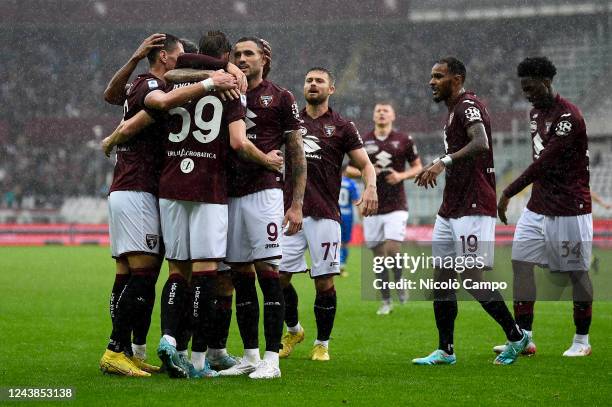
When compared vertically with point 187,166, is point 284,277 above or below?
below

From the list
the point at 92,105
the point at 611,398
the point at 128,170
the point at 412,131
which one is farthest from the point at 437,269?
the point at 92,105

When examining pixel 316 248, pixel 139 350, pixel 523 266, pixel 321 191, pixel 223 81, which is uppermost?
pixel 223 81

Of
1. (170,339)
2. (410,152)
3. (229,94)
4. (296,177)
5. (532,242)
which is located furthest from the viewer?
(410,152)

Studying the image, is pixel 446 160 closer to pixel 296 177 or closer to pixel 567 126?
pixel 296 177

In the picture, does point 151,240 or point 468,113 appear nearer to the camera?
point 151,240

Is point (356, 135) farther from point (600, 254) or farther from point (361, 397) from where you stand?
point (600, 254)

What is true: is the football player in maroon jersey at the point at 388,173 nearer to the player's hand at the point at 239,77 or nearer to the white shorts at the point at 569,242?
the white shorts at the point at 569,242

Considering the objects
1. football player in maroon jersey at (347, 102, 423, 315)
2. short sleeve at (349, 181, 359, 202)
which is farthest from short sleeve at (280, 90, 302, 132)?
short sleeve at (349, 181, 359, 202)

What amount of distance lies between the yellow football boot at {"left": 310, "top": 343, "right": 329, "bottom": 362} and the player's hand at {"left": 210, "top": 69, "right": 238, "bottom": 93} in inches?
101

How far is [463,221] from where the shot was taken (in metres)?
Result: 7.72

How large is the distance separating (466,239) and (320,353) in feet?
4.86

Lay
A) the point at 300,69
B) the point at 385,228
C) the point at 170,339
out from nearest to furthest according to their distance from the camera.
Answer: the point at 170,339, the point at 385,228, the point at 300,69

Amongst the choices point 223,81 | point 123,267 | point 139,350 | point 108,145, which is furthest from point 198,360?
point 223,81

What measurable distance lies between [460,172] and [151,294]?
2.56 metres
